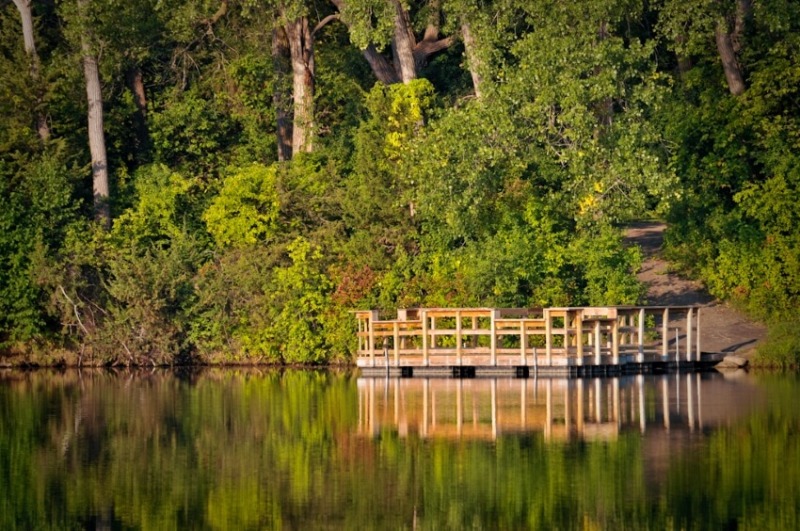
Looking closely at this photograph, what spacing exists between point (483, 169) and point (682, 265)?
22.4ft

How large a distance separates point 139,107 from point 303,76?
648 centimetres

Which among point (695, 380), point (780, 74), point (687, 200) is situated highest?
point (780, 74)

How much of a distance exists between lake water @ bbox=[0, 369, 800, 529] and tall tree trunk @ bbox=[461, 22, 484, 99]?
967 cm

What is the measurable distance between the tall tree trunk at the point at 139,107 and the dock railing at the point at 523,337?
520 inches

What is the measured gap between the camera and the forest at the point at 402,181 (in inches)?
1740

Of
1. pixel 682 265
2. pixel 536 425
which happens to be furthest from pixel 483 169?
pixel 536 425

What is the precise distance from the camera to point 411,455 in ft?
88.1

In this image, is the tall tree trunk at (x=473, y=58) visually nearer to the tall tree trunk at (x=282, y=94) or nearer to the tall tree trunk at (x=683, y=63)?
the tall tree trunk at (x=683, y=63)

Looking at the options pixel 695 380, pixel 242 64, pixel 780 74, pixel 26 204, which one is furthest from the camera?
pixel 242 64

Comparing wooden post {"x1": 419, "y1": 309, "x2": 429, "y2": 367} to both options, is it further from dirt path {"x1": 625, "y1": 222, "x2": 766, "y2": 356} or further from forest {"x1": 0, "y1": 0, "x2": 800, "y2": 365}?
dirt path {"x1": 625, "y1": 222, "x2": 766, "y2": 356}

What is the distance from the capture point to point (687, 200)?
45.7 meters

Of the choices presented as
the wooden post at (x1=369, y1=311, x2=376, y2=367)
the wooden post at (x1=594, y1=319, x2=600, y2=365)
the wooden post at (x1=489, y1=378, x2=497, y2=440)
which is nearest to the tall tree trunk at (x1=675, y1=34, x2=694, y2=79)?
the wooden post at (x1=594, y1=319, x2=600, y2=365)

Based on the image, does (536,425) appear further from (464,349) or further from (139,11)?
(139,11)

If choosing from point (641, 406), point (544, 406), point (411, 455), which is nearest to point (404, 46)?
point (544, 406)
